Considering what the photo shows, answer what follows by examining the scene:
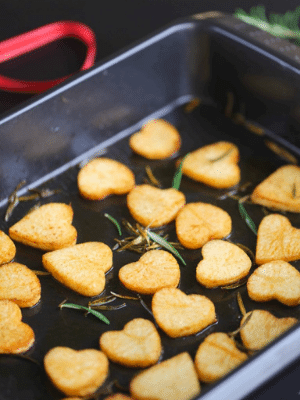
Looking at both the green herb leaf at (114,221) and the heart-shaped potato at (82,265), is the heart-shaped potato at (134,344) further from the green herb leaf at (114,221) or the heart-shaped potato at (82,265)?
the green herb leaf at (114,221)

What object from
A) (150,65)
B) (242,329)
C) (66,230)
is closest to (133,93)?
(150,65)

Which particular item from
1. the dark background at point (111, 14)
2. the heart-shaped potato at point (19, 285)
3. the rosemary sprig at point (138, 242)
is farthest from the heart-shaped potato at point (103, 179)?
the dark background at point (111, 14)

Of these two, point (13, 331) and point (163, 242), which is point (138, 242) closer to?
point (163, 242)

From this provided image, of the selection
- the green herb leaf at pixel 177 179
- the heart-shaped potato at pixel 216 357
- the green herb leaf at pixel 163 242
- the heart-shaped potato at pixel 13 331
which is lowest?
the heart-shaped potato at pixel 13 331

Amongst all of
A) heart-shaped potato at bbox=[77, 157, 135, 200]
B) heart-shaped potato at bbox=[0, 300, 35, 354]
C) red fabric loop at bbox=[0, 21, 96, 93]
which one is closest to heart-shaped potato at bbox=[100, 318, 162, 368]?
heart-shaped potato at bbox=[0, 300, 35, 354]

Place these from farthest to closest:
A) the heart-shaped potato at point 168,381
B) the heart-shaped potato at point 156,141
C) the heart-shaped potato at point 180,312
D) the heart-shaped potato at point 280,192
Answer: the heart-shaped potato at point 156,141
the heart-shaped potato at point 280,192
the heart-shaped potato at point 180,312
the heart-shaped potato at point 168,381
